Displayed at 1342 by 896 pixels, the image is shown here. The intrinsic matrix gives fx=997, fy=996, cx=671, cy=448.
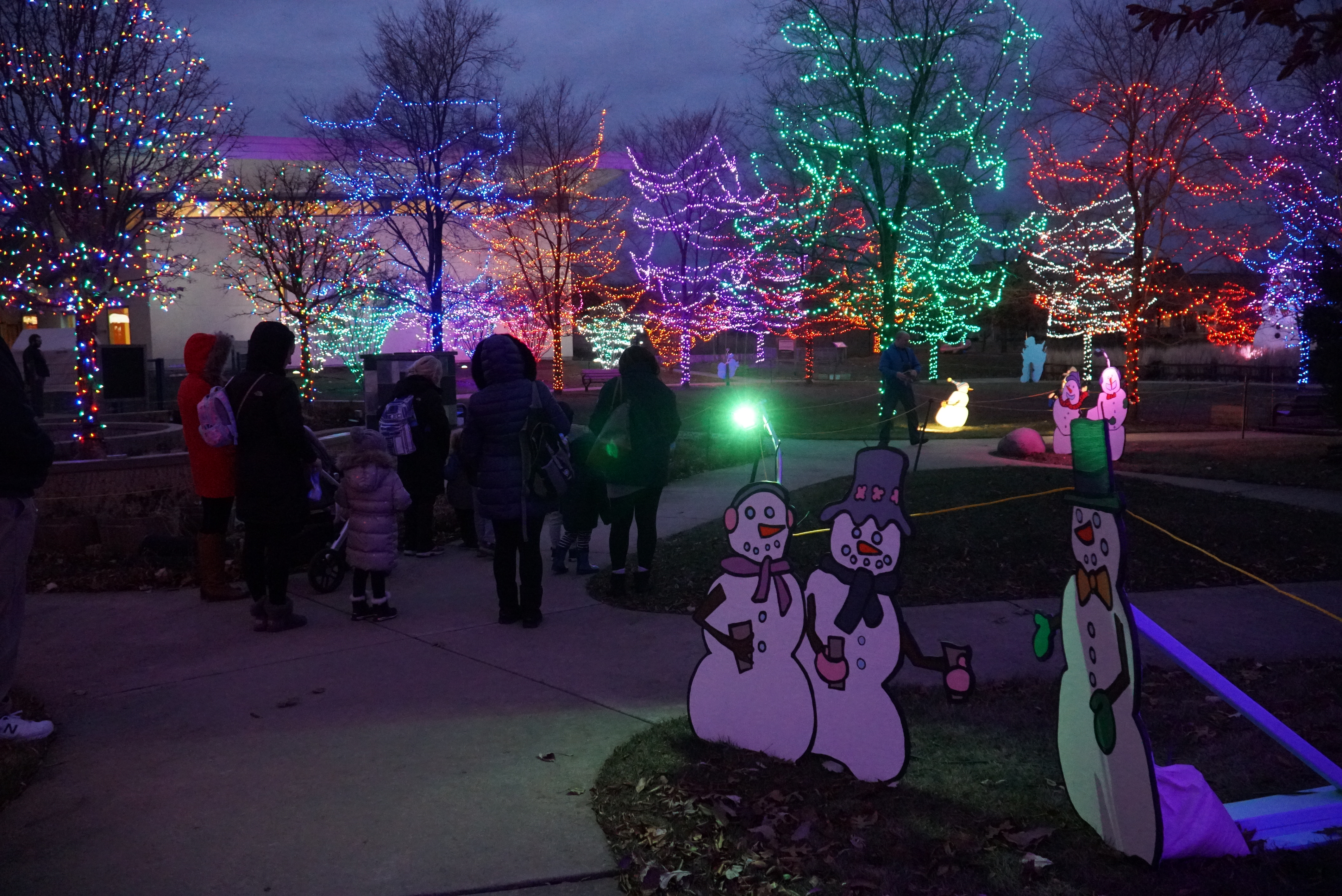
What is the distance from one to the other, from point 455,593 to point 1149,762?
5.21 metres

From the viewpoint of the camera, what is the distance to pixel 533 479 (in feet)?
20.1

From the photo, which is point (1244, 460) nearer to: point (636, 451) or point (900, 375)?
point (900, 375)

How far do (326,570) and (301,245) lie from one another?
18.2 m

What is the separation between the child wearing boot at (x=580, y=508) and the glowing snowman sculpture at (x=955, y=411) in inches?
492

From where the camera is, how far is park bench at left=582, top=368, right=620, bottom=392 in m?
30.7

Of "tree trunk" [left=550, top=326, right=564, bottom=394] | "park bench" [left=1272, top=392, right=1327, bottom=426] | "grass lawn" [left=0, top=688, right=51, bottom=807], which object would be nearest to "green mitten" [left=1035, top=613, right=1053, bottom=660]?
"grass lawn" [left=0, top=688, right=51, bottom=807]

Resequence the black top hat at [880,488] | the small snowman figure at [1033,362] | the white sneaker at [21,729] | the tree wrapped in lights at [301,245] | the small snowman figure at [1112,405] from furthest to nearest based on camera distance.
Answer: the small snowman figure at [1033,362]
the tree wrapped in lights at [301,245]
the small snowman figure at [1112,405]
the white sneaker at [21,729]
the black top hat at [880,488]

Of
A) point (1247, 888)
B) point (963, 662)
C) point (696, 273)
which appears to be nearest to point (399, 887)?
point (963, 662)

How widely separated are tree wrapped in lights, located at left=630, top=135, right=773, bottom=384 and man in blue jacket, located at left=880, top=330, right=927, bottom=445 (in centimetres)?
2064

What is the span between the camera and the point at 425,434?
8.02 metres

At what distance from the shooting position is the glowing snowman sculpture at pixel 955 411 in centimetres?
1889

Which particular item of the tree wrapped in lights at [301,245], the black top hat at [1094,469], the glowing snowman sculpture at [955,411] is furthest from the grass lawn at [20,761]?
the tree wrapped in lights at [301,245]

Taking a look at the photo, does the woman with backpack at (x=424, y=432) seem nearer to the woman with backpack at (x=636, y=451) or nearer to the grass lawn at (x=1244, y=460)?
the woman with backpack at (x=636, y=451)

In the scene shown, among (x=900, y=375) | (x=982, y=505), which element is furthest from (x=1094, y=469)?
(x=900, y=375)
